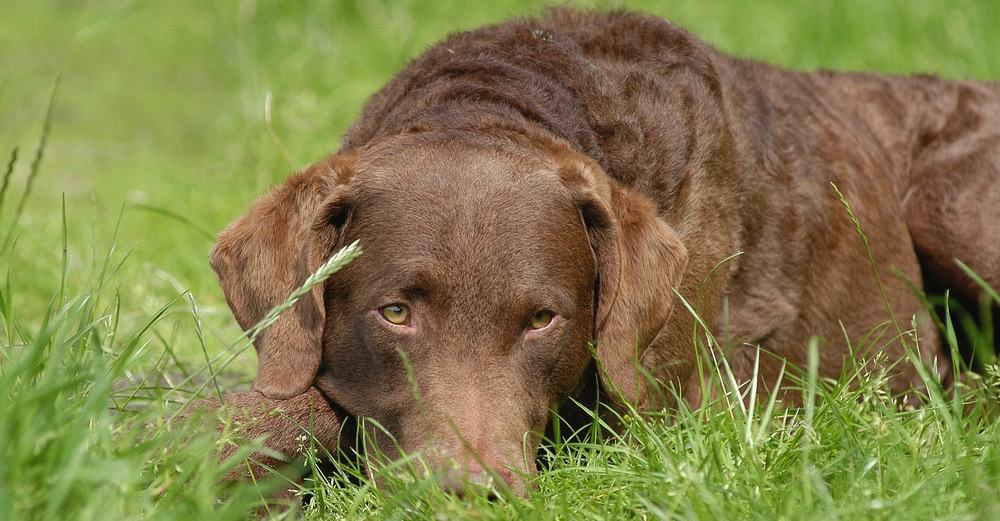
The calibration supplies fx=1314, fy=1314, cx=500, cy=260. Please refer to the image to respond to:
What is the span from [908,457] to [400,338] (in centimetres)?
124

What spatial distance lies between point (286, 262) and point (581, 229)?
0.79m

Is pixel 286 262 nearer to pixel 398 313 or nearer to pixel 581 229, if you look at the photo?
pixel 398 313

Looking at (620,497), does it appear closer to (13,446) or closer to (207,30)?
(13,446)

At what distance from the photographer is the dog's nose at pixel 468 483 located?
281cm

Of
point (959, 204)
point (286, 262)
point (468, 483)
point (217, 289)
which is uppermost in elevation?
point (286, 262)

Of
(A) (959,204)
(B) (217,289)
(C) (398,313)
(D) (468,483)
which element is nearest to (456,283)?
(C) (398,313)

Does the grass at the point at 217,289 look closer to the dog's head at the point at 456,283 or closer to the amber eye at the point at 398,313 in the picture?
the dog's head at the point at 456,283

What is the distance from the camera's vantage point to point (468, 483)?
281 centimetres

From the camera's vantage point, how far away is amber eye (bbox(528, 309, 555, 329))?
3.34 meters

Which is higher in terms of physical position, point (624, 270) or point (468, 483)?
point (624, 270)

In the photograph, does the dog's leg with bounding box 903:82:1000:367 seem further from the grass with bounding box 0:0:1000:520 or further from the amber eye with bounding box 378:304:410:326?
the amber eye with bounding box 378:304:410:326

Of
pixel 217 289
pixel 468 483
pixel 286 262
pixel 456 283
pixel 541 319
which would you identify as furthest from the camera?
pixel 217 289

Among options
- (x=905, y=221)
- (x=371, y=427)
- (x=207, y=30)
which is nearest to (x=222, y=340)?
(x=371, y=427)

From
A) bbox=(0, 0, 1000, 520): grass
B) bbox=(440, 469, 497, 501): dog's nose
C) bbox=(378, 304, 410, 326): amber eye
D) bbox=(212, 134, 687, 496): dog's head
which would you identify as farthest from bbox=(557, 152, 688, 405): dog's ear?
bbox=(440, 469, 497, 501): dog's nose
